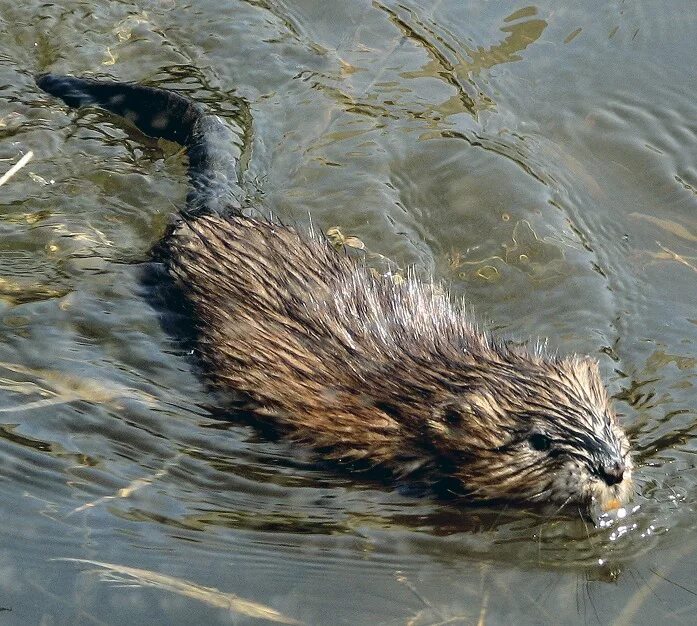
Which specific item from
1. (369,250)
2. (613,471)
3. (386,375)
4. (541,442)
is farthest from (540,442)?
(369,250)

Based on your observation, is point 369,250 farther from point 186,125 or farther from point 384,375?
point 384,375

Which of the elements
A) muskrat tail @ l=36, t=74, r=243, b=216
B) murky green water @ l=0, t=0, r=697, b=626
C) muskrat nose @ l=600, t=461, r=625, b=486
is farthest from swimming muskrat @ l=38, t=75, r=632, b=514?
muskrat tail @ l=36, t=74, r=243, b=216

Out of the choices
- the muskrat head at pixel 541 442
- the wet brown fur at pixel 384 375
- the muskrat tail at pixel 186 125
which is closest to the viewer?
the muskrat head at pixel 541 442

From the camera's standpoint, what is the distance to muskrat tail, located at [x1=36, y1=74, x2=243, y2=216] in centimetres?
564

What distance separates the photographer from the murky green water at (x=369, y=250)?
3.95m

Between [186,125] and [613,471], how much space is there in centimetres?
308

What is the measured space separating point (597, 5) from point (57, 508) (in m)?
4.94

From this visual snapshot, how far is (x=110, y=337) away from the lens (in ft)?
16.7

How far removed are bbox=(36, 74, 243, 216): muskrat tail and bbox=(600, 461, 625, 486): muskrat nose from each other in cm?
227

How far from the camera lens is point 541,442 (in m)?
4.15

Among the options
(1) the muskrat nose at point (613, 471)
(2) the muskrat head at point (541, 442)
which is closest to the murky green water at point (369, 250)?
(2) the muskrat head at point (541, 442)

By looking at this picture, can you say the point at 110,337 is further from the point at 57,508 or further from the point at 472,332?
the point at 472,332

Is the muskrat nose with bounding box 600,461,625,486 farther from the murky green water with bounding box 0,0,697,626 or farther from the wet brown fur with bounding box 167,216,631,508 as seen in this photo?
the murky green water with bounding box 0,0,697,626

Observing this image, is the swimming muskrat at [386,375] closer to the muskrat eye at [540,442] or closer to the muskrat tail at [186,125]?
→ the muskrat eye at [540,442]
